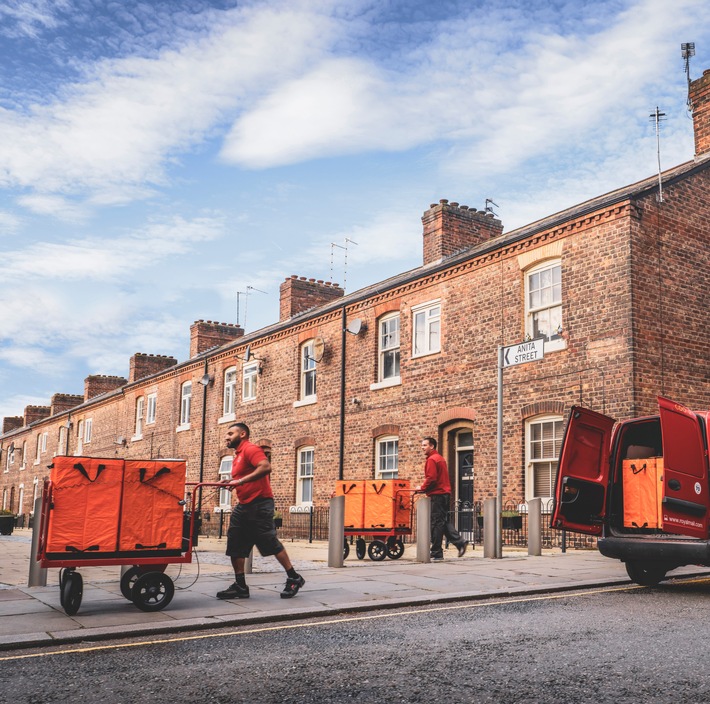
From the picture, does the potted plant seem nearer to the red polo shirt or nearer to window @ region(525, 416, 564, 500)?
window @ region(525, 416, 564, 500)

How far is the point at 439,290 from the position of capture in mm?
19953

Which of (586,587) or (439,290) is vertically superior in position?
(439,290)

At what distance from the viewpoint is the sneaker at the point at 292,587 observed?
845 cm

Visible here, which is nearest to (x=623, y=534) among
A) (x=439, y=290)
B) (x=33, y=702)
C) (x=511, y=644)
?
(x=511, y=644)

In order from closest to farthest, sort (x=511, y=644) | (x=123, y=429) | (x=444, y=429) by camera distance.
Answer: (x=511, y=644) → (x=444, y=429) → (x=123, y=429)

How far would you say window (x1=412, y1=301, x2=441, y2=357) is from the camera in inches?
786

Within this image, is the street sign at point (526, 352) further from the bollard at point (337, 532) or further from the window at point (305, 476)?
the window at point (305, 476)

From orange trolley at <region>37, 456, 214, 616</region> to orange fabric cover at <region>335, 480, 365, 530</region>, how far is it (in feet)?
19.7

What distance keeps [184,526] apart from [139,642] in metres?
1.90

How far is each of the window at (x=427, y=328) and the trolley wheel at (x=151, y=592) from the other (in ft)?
41.7

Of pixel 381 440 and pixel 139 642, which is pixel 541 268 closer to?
pixel 381 440

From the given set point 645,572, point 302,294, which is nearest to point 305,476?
point 302,294

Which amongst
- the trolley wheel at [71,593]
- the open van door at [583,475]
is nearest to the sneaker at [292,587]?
the trolley wheel at [71,593]

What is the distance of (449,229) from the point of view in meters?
22.8
